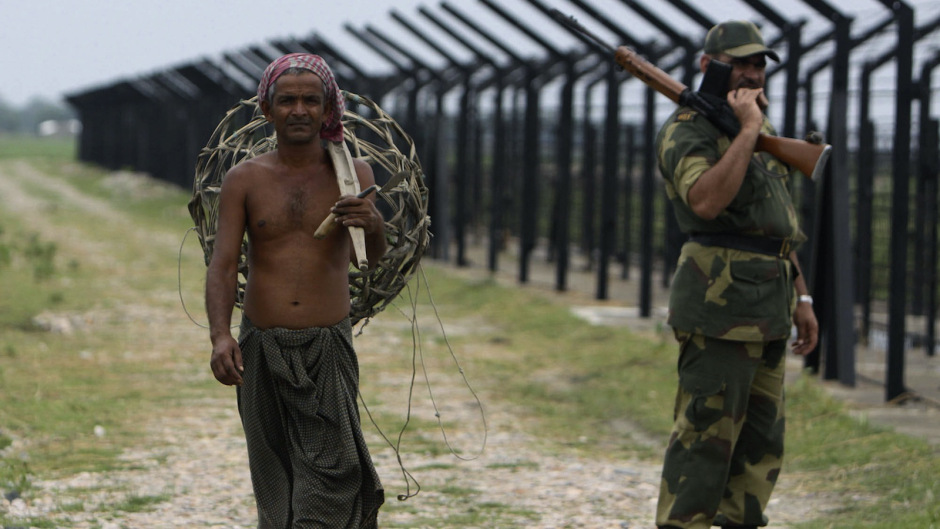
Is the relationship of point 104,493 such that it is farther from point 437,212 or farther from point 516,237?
point 516,237

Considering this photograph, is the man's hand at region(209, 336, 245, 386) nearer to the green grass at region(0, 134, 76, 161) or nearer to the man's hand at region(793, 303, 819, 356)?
the man's hand at region(793, 303, 819, 356)

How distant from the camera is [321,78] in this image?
389 centimetres

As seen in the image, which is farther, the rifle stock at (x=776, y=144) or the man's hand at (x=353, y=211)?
the rifle stock at (x=776, y=144)

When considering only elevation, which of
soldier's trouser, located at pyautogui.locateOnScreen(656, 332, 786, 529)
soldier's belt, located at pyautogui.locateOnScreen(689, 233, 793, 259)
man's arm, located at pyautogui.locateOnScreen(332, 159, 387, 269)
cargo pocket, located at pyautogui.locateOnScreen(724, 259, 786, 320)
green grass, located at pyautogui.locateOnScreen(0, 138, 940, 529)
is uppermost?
man's arm, located at pyautogui.locateOnScreen(332, 159, 387, 269)

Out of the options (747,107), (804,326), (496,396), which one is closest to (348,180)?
(747,107)

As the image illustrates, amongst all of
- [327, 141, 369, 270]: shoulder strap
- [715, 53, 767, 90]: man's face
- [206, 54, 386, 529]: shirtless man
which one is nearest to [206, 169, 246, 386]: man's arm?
[206, 54, 386, 529]: shirtless man

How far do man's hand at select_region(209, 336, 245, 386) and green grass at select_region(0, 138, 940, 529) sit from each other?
5.23 ft

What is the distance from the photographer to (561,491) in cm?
580

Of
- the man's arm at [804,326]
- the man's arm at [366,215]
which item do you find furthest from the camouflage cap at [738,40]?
the man's arm at [366,215]

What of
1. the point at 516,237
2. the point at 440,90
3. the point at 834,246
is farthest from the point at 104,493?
the point at 516,237

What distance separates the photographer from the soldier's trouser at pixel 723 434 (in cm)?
435

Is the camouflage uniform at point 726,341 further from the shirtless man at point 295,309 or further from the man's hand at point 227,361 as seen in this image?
the man's hand at point 227,361

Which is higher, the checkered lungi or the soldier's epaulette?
the soldier's epaulette

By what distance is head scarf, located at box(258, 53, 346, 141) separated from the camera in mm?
3873
